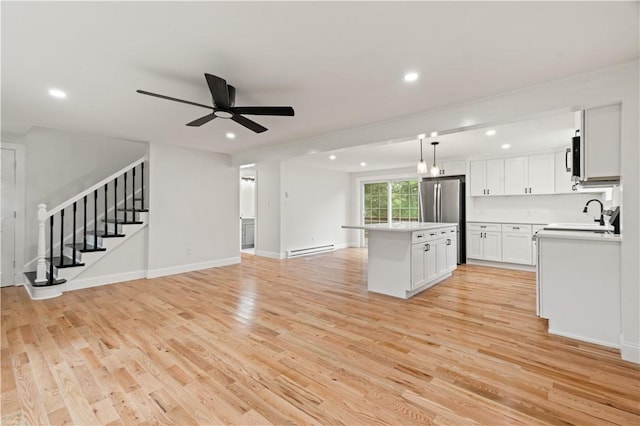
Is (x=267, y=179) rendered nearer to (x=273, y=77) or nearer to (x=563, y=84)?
(x=273, y=77)

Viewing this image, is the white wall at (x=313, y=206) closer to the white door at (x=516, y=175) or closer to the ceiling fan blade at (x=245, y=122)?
the ceiling fan blade at (x=245, y=122)

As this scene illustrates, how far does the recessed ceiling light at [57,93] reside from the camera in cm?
304

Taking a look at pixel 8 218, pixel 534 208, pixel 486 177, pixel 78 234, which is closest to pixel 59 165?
pixel 8 218

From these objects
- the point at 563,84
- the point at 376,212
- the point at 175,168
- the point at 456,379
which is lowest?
the point at 456,379

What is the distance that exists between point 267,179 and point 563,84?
596cm

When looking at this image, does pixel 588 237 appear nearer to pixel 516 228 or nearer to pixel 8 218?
pixel 516 228

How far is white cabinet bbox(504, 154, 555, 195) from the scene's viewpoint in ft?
18.9

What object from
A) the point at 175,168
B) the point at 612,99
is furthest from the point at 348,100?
the point at 175,168

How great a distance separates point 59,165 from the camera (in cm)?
500

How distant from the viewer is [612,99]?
2.51 metres

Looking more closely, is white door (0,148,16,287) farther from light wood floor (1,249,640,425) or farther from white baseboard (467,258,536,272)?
white baseboard (467,258,536,272)

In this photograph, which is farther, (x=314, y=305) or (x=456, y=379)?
(x=314, y=305)

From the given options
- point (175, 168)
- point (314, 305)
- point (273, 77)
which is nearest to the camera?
point (273, 77)

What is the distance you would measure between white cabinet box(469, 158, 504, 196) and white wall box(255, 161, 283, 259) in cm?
446
